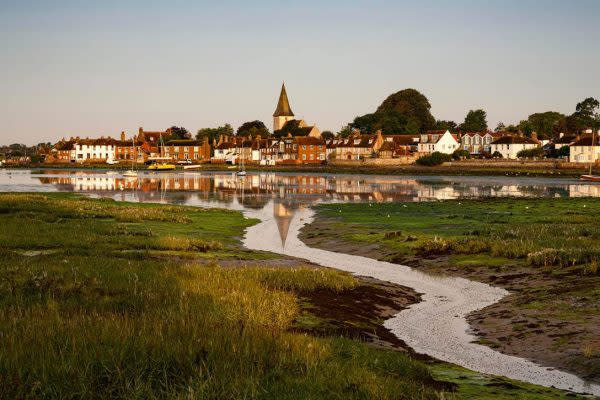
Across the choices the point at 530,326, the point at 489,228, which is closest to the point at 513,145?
the point at 489,228

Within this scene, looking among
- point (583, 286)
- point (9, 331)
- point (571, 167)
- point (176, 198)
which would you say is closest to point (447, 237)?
point (583, 286)

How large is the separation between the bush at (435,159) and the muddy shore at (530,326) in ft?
522

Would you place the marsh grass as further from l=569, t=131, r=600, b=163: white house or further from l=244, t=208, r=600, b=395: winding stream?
l=569, t=131, r=600, b=163: white house

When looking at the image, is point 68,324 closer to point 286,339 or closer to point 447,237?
point 286,339

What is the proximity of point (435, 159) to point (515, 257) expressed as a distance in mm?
159478

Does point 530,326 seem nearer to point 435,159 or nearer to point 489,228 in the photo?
point 489,228

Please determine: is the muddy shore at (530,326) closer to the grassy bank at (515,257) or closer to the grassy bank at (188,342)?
the grassy bank at (515,257)

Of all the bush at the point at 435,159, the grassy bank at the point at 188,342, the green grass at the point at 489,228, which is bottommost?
the green grass at the point at 489,228

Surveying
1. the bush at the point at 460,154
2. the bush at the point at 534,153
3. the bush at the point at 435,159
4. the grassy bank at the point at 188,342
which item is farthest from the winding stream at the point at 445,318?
the bush at the point at 460,154

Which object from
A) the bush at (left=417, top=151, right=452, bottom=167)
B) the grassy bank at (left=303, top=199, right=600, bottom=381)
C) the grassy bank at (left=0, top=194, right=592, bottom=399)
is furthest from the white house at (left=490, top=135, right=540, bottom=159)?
the grassy bank at (left=0, top=194, right=592, bottom=399)

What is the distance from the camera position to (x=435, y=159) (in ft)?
607

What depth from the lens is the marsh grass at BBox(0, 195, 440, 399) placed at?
8695 mm

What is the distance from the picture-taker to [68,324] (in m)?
10.8

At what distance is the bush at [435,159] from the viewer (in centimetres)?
18488
